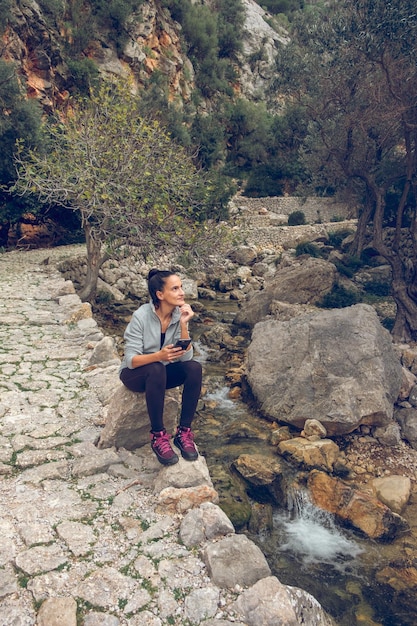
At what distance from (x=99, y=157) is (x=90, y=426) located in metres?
8.14

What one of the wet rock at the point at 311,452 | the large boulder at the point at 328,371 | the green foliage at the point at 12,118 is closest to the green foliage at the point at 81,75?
the green foliage at the point at 12,118

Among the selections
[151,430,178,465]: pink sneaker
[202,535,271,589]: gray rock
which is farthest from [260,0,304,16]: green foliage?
[202,535,271,589]: gray rock

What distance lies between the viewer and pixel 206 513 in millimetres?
3922

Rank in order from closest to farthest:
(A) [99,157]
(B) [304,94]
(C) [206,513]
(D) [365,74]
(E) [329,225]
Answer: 1. (C) [206,513]
2. (A) [99,157]
3. (D) [365,74]
4. (B) [304,94]
5. (E) [329,225]

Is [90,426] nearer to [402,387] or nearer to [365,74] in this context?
[402,387]

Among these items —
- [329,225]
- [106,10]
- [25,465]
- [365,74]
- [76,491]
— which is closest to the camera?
[76,491]

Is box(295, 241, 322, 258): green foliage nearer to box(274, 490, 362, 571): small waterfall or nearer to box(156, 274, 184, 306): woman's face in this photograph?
box(274, 490, 362, 571): small waterfall

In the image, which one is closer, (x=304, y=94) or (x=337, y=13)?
(x=337, y=13)

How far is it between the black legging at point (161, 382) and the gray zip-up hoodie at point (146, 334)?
10 centimetres

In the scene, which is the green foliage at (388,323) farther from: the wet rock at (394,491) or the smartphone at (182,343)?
the smartphone at (182,343)

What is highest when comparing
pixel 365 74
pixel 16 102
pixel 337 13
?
pixel 337 13

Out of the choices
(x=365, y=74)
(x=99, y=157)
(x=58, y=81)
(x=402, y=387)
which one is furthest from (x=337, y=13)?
(x=58, y=81)

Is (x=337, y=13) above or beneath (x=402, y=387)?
above

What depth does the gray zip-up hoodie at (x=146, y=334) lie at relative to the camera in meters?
4.52
